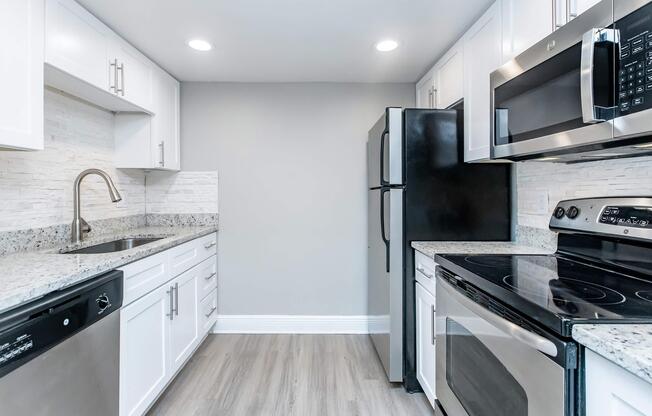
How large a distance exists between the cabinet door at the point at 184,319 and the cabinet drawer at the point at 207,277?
66 millimetres

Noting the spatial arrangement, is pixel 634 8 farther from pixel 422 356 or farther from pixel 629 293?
pixel 422 356

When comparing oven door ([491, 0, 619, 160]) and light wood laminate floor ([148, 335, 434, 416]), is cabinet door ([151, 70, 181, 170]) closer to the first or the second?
light wood laminate floor ([148, 335, 434, 416])

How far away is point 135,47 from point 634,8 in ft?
8.48

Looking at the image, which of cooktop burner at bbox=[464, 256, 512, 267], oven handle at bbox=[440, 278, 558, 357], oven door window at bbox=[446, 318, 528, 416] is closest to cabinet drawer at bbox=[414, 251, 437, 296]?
cooktop burner at bbox=[464, 256, 512, 267]

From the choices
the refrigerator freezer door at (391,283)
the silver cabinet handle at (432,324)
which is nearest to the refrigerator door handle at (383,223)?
the refrigerator freezer door at (391,283)

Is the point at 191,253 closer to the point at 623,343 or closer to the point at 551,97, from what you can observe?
the point at 551,97

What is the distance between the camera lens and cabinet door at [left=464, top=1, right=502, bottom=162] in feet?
5.83

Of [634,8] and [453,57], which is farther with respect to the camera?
[453,57]

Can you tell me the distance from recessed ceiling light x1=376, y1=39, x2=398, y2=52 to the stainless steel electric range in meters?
1.43

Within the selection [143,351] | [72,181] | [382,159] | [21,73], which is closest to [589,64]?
[382,159]

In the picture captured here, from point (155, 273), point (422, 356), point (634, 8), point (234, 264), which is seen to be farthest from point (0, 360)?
point (234, 264)

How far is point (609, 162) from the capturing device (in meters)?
1.47

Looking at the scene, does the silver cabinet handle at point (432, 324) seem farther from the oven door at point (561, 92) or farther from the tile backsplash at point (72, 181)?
the tile backsplash at point (72, 181)

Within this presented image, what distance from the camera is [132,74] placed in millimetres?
2312
